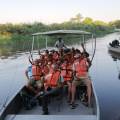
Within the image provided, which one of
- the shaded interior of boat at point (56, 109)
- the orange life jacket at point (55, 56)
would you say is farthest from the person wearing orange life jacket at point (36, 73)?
the orange life jacket at point (55, 56)

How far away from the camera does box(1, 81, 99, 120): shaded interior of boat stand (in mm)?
8113

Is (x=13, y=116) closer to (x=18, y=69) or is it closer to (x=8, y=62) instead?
(x=18, y=69)

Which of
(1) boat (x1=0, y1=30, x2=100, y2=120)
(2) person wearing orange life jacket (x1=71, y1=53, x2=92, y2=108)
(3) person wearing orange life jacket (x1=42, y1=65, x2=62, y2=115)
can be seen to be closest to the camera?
(1) boat (x1=0, y1=30, x2=100, y2=120)

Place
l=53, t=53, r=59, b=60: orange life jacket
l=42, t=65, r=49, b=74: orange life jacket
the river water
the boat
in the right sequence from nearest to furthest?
the boat
l=42, t=65, r=49, b=74: orange life jacket
the river water
l=53, t=53, r=59, b=60: orange life jacket

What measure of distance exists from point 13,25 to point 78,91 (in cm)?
4268

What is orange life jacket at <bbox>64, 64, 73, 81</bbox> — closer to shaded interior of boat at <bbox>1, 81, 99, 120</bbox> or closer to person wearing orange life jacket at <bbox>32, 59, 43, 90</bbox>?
shaded interior of boat at <bbox>1, 81, 99, 120</bbox>

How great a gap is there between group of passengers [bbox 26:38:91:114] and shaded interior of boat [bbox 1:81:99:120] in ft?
0.65

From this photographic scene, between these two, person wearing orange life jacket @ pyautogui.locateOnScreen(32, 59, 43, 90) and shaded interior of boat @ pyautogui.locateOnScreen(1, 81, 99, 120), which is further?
person wearing orange life jacket @ pyautogui.locateOnScreen(32, 59, 43, 90)

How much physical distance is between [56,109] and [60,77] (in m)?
0.89

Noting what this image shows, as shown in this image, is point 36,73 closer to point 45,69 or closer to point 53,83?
point 45,69

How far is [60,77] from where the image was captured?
9734 millimetres

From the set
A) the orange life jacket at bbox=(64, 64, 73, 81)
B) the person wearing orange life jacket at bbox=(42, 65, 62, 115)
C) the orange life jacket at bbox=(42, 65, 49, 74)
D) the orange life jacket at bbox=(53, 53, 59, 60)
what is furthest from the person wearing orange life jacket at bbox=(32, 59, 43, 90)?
the orange life jacket at bbox=(53, 53, 59, 60)

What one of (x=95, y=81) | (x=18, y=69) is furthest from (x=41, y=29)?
(x=95, y=81)

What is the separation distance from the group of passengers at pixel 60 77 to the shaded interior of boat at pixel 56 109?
0.20 meters
